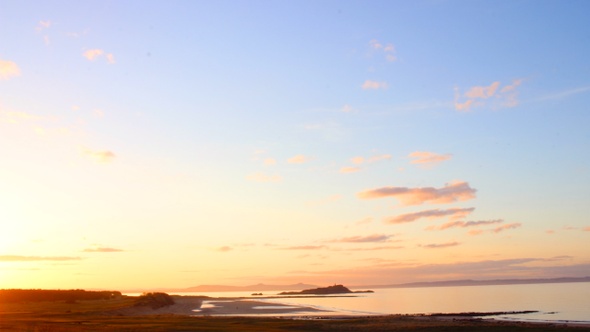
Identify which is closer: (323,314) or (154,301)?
(323,314)

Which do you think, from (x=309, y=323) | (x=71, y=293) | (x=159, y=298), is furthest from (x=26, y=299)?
(x=309, y=323)

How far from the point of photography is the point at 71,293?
620ft

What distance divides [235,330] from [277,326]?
8.27m

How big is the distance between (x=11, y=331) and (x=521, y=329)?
158 ft

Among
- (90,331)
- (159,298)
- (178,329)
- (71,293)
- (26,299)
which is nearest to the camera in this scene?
(90,331)

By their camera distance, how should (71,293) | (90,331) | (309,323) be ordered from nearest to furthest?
(90,331) < (309,323) < (71,293)

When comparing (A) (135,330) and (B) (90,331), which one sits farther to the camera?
(A) (135,330)

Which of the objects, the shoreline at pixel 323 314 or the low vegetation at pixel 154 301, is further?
the low vegetation at pixel 154 301

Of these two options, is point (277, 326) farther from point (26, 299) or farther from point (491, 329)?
point (26, 299)

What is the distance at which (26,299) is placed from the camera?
164750 mm

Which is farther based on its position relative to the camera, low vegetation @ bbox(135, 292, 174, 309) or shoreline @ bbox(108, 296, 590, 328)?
low vegetation @ bbox(135, 292, 174, 309)

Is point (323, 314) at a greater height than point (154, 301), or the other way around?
point (154, 301)

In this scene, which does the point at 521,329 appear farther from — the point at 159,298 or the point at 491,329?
the point at 159,298

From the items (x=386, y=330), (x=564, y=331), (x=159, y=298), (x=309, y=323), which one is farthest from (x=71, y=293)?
(x=564, y=331)
